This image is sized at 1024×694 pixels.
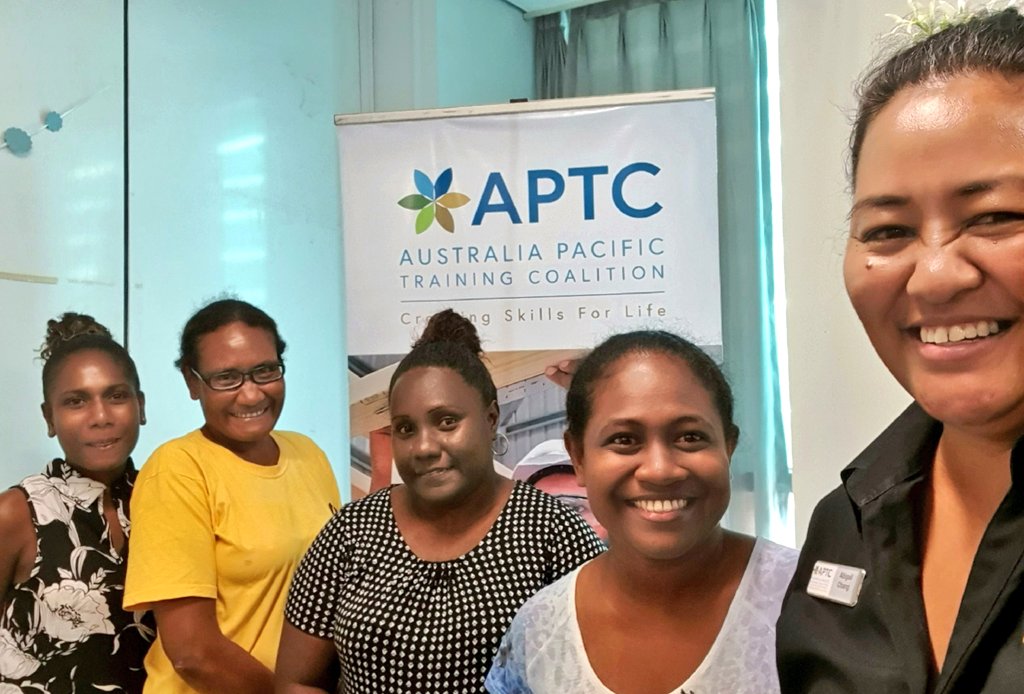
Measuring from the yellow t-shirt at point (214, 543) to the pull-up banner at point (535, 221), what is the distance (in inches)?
44.5

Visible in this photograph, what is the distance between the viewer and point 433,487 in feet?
5.31

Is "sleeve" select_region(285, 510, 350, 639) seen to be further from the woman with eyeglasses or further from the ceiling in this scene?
the ceiling

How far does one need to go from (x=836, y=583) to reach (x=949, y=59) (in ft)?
1.72

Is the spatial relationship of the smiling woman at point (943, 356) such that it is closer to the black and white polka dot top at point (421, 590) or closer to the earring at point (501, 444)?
the black and white polka dot top at point (421, 590)

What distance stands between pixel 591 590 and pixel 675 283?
1626mm

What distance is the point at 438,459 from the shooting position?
64.2 inches

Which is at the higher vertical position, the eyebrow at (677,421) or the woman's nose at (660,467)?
the eyebrow at (677,421)

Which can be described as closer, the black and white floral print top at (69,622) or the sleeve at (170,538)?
the sleeve at (170,538)

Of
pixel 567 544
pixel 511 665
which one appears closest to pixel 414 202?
pixel 567 544

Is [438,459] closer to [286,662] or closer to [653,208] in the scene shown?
[286,662]

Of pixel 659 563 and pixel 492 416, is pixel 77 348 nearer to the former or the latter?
pixel 492 416

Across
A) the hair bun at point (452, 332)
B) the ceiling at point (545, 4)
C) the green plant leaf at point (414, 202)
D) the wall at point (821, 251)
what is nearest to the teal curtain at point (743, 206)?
the ceiling at point (545, 4)

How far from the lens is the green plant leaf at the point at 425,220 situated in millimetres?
2994

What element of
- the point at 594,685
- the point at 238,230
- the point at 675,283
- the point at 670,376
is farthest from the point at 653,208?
the point at 594,685
